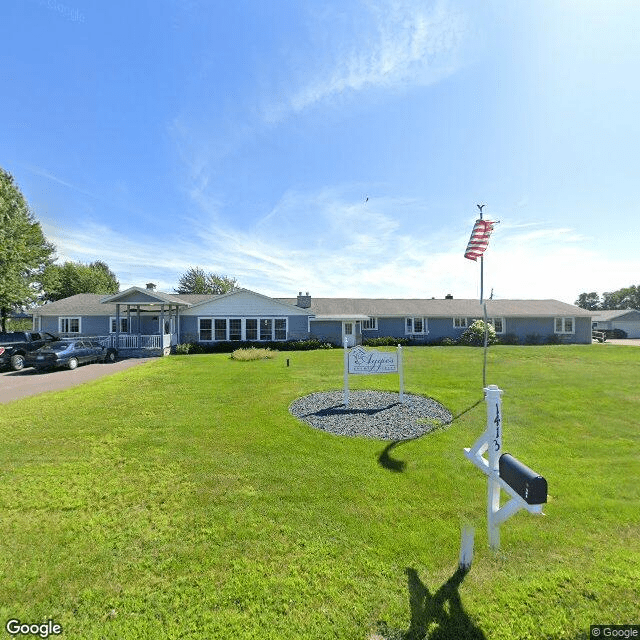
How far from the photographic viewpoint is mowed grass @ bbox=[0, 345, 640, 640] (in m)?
2.78

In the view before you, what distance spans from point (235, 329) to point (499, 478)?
25487 mm

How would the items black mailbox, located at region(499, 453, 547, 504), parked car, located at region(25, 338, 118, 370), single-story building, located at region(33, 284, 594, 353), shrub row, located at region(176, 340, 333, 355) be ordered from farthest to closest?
1. single-story building, located at region(33, 284, 594, 353)
2. shrub row, located at region(176, 340, 333, 355)
3. parked car, located at region(25, 338, 118, 370)
4. black mailbox, located at region(499, 453, 547, 504)

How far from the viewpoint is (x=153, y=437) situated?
6816mm

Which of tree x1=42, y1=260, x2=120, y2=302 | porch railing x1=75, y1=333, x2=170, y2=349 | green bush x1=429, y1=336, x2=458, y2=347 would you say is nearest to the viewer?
porch railing x1=75, y1=333, x2=170, y2=349

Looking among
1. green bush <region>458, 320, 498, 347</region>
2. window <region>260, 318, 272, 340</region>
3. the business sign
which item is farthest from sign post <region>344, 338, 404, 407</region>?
green bush <region>458, 320, 498, 347</region>

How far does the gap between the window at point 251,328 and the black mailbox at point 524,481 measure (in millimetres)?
25258

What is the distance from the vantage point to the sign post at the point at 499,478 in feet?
8.41

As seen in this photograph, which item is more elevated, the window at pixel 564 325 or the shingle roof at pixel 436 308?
the shingle roof at pixel 436 308

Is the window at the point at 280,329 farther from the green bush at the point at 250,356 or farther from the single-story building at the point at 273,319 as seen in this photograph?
the green bush at the point at 250,356

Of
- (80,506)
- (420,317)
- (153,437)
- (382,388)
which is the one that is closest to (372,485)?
(80,506)

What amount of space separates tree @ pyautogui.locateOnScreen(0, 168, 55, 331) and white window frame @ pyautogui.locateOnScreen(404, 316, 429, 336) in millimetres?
30690

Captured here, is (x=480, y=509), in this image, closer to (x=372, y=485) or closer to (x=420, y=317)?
(x=372, y=485)
